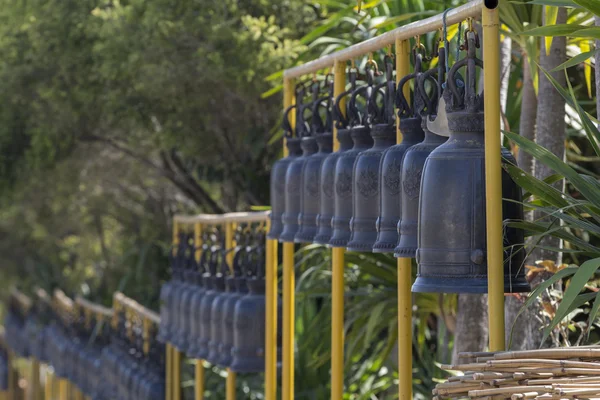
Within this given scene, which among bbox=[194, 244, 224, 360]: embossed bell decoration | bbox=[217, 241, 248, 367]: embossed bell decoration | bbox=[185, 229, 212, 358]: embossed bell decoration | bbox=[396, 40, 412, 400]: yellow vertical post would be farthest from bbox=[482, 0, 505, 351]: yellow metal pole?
bbox=[185, 229, 212, 358]: embossed bell decoration

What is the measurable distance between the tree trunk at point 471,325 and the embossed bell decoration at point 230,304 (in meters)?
1.34

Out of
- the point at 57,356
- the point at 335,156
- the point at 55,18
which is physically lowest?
the point at 57,356

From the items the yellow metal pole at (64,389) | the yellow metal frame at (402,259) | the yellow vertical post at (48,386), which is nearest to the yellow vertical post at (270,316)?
the yellow metal frame at (402,259)

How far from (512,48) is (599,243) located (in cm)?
117

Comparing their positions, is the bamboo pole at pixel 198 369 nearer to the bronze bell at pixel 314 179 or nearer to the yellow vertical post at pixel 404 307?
the bronze bell at pixel 314 179

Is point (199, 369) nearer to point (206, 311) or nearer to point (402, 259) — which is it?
point (206, 311)

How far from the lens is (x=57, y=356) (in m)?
13.2

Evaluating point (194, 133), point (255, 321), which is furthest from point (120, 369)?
point (255, 321)

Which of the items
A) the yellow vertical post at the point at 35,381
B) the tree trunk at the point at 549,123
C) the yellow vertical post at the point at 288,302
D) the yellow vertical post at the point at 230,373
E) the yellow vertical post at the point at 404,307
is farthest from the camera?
the yellow vertical post at the point at 35,381

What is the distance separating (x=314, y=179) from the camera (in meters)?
4.95

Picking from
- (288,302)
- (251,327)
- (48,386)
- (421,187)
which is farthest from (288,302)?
(48,386)

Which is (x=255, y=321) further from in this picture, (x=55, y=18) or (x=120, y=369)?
(x=55, y=18)

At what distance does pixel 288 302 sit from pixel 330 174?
1.23m

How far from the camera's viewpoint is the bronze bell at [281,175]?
5328 mm
